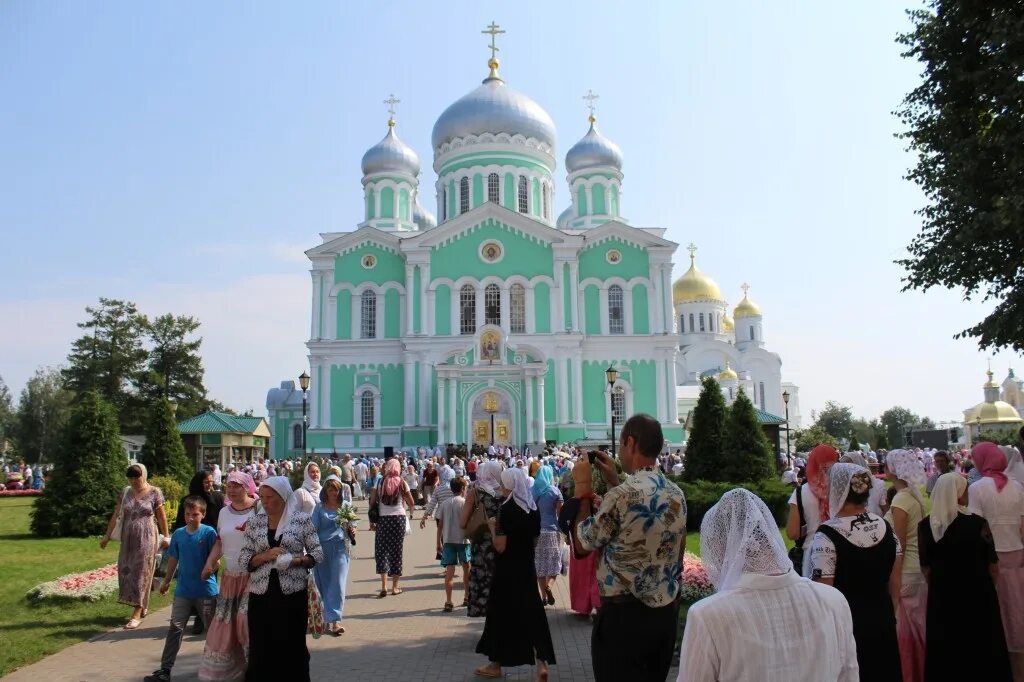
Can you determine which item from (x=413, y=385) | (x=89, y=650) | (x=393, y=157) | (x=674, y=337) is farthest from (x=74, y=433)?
(x=393, y=157)

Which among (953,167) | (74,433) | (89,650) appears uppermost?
(953,167)

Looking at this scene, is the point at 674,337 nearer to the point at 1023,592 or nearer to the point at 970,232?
the point at 970,232

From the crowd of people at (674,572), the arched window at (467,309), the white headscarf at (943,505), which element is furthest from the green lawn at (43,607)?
the arched window at (467,309)

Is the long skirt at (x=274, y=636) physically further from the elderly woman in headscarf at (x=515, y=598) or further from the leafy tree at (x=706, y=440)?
the leafy tree at (x=706, y=440)

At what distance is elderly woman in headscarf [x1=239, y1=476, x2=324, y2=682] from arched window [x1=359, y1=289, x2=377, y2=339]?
1424 inches

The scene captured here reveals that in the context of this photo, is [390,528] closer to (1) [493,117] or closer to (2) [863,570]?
(2) [863,570]

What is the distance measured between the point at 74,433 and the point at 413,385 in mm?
23252

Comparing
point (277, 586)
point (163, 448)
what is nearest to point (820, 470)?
point (277, 586)

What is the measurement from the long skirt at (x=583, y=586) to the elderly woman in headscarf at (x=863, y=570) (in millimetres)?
4495

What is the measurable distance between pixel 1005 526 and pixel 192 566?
6391 mm

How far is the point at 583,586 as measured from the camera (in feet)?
29.3

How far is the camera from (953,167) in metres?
14.5

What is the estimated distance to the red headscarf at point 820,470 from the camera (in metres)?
5.86

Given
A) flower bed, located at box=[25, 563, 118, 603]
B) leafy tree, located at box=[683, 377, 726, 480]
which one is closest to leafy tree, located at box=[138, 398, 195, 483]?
flower bed, located at box=[25, 563, 118, 603]
